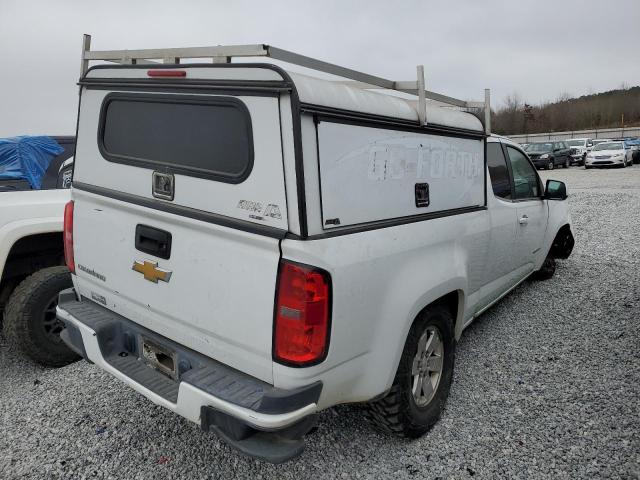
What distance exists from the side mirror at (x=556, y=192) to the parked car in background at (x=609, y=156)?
24063 mm

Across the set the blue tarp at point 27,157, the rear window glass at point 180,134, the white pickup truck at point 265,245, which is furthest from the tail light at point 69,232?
the blue tarp at point 27,157

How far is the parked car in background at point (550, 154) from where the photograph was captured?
82.9 ft

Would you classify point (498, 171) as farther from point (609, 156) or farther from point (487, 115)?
point (609, 156)

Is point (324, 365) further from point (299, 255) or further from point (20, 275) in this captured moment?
point (20, 275)

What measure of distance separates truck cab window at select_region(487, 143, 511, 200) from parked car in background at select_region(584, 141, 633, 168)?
25.2 metres

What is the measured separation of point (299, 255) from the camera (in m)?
1.90

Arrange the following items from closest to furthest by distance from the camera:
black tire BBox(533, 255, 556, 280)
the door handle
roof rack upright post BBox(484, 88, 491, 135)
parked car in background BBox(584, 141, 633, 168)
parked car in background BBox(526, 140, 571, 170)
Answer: the door handle → roof rack upright post BBox(484, 88, 491, 135) → black tire BBox(533, 255, 556, 280) → parked car in background BBox(584, 141, 633, 168) → parked car in background BBox(526, 140, 571, 170)

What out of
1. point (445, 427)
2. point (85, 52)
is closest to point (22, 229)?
point (85, 52)

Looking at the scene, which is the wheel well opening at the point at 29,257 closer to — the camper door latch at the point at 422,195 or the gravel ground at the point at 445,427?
the gravel ground at the point at 445,427

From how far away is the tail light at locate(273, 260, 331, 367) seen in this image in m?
1.91

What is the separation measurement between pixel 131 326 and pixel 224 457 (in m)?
0.89

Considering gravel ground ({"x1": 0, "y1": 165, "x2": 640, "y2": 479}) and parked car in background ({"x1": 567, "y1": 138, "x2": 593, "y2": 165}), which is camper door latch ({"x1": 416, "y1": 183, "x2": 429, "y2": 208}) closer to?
gravel ground ({"x1": 0, "y1": 165, "x2": 640, "y2": 479})

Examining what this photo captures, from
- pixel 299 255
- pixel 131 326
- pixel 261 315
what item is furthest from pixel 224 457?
pixel 299 255

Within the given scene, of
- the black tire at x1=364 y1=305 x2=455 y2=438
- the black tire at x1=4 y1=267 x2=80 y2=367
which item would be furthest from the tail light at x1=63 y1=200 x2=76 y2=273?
the black tire at x1=364 y1=305 x2=455 y2=438
